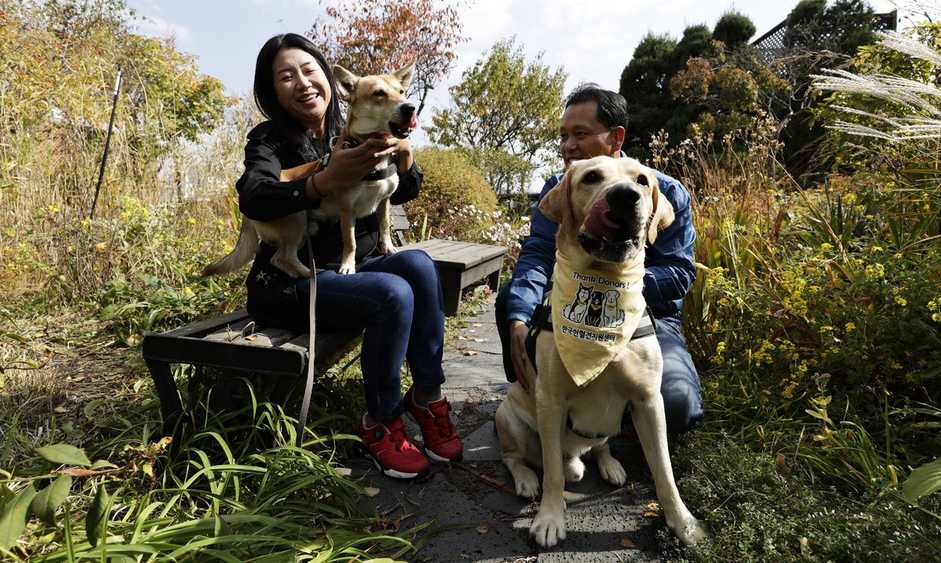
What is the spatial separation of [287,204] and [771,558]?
2206 millimetres

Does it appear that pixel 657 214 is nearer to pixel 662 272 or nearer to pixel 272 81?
pixel 662 272

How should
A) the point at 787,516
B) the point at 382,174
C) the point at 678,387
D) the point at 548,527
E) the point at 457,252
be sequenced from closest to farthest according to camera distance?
the point at 787,516 < the point at 548,527 < the point at 678,387 < the point at 382,174 < the point at 457,252

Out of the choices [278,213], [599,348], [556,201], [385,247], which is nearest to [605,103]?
[556,201]

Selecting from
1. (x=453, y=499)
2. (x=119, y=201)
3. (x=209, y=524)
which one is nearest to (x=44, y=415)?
(x=209, y=524)

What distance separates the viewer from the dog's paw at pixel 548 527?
1.98m

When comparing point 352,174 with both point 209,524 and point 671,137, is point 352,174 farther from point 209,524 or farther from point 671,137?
point 671,137

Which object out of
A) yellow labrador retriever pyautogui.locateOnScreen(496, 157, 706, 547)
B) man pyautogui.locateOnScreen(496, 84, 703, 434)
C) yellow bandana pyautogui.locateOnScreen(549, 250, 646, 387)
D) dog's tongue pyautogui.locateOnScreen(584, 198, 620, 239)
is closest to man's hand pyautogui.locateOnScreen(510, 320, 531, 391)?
man pyautogui.locateOnScreen(496, 84, 703, 434)

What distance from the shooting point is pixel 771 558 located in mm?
1669

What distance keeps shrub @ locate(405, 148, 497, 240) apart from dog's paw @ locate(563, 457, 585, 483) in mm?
4881

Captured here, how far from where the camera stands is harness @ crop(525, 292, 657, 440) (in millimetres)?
2014

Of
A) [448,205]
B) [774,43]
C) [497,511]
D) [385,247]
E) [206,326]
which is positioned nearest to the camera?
[497,511]

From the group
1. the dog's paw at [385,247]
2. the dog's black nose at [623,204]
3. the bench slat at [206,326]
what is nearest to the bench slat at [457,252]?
the dog's paw at [385,247]

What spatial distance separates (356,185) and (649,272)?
1442 millimetres

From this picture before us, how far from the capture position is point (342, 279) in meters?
2.50
